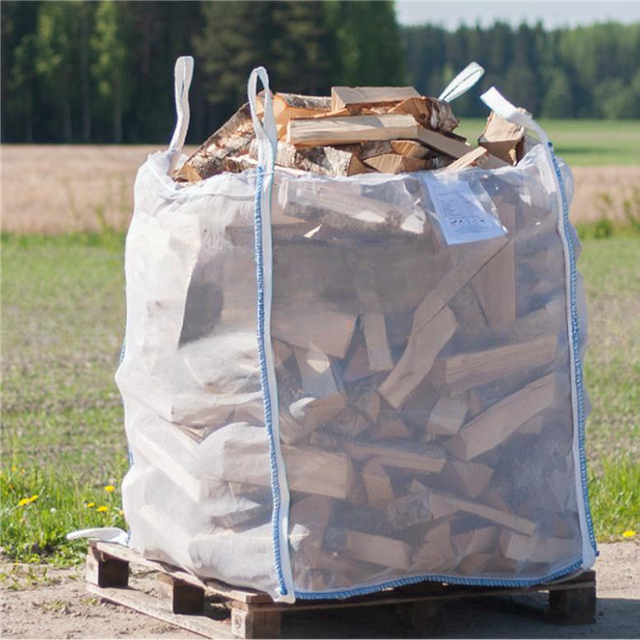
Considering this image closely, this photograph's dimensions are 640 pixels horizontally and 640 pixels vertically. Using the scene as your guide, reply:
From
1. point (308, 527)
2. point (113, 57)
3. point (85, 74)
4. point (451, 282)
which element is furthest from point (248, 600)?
point (85, 74)

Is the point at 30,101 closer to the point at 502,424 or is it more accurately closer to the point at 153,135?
the point at 153,135

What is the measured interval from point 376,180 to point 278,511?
0.92m

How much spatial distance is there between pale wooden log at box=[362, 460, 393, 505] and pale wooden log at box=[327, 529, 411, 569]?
100 millimetres

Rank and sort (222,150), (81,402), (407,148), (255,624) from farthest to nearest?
(81,402), (222,150), (407,148), (255,624)

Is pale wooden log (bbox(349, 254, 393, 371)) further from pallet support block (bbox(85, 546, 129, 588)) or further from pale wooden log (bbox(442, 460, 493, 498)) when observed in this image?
pallet support block (bbox(85, 546, 129, 588))

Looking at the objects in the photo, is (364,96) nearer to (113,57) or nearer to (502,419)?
(502,419)

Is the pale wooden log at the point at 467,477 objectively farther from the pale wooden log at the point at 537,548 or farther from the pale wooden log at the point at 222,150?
the pale wooden log at the point at 222,150

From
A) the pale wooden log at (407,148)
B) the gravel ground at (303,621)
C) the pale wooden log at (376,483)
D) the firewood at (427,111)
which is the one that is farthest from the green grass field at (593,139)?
the pale wooden log at (376,483)

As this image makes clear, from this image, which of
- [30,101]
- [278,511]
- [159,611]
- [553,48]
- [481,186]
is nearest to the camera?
[278,511]

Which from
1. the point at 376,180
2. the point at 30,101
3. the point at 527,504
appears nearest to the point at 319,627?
the point at 527,504

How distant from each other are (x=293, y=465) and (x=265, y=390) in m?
0.21

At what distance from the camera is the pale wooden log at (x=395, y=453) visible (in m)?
3.43

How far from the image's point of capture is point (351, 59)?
264ft

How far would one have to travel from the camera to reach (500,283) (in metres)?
3.61
